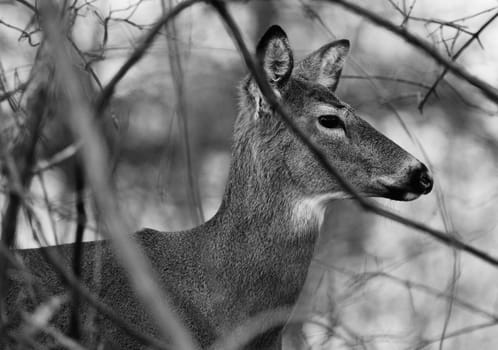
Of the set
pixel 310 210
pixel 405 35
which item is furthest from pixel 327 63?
pixel 405 35

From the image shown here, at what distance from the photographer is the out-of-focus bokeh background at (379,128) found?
5.46 m

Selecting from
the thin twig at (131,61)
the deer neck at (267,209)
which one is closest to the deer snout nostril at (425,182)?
the deer neck at (267,209)

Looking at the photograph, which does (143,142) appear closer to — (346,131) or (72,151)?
(346,131)

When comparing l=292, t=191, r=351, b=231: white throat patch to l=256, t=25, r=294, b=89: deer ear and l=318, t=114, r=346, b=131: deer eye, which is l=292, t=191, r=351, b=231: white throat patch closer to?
l=318, t=114, r=346, b=131: deer eye

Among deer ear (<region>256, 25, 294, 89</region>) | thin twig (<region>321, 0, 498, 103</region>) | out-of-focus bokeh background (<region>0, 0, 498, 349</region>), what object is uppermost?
thin twig (<region>321, 0, 498, 103</region>)

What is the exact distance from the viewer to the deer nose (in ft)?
16.6

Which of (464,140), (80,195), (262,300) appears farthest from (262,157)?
(464,140)

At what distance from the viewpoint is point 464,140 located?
14523 millimetres

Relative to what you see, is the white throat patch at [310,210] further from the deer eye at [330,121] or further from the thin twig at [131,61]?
the thin twig at [131,61]

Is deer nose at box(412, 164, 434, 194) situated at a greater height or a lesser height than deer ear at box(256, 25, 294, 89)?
lesser

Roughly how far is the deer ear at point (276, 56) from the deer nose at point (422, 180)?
35.7 inches

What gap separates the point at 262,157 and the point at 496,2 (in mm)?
1435

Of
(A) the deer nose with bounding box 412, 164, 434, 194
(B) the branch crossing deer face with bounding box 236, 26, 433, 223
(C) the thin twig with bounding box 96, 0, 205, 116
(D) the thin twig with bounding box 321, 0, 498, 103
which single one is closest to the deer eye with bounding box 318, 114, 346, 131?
(B) the branch crossing deer face with bounding box 236, 26, 433, 223

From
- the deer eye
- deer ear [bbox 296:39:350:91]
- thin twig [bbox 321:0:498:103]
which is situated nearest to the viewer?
thin twig [bbox 321:0:498:103]
